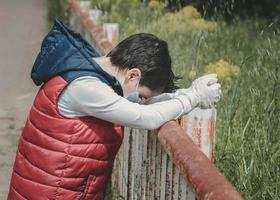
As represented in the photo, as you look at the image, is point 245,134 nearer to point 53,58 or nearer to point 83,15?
point 53,58

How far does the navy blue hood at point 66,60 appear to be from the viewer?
10.7ft

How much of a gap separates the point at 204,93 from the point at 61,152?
593mm

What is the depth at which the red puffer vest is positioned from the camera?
333cm

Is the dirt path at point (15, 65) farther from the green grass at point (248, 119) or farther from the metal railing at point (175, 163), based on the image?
the metal railing at point (175, 163)

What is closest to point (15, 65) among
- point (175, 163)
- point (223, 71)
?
point (223, 71)

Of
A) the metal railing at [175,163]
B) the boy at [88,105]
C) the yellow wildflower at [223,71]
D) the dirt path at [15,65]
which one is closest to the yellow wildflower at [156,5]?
the dirt path at [15,65]

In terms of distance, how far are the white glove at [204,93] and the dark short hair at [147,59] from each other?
139 mm

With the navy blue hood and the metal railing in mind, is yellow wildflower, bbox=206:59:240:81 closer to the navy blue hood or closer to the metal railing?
the metal railing

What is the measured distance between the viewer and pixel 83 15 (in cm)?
870

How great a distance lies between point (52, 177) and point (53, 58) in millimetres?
460

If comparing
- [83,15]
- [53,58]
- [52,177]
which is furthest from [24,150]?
[83,15]

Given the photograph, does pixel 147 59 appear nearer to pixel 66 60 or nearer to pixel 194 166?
pixel 66 60

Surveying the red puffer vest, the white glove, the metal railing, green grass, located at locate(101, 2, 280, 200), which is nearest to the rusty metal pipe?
the metal railing

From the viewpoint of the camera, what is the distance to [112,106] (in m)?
3.21
